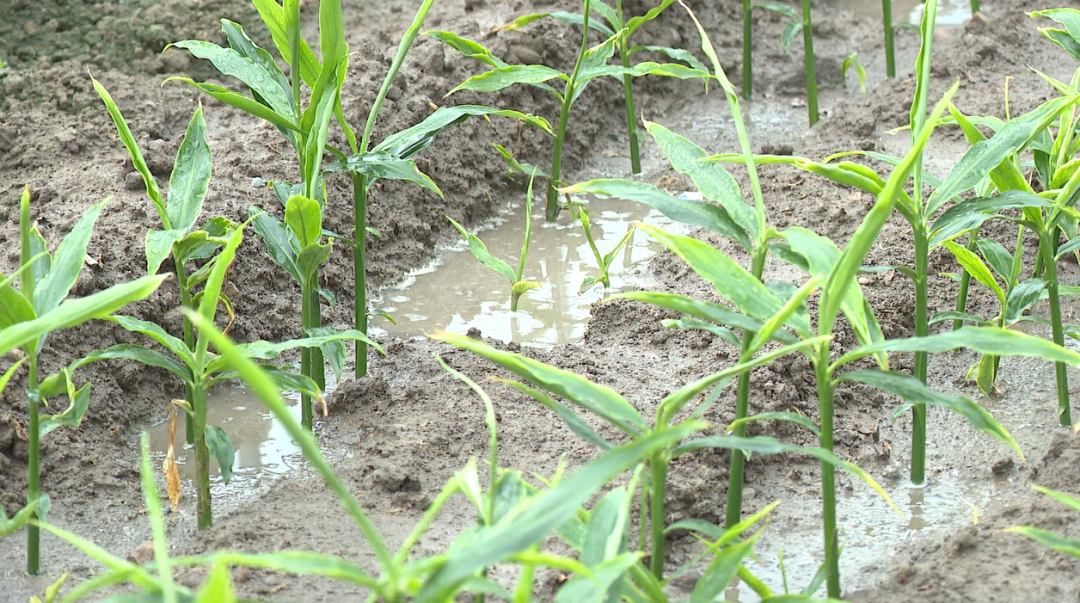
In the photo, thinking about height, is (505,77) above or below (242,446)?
above

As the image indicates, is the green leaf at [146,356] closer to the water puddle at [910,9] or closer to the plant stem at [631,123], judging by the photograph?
the plant stem at [631,123]

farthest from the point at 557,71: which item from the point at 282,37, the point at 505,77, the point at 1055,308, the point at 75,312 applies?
the point at 75,312

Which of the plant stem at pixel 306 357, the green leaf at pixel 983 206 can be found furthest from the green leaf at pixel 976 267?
the plant stem at pixel 306 357

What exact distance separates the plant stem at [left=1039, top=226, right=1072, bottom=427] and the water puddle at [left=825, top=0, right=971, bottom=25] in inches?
126

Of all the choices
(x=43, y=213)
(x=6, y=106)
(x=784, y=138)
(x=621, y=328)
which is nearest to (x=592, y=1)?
(x=784, y=138)

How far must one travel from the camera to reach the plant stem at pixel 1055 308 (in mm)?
2213

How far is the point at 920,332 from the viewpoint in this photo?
2.04 m

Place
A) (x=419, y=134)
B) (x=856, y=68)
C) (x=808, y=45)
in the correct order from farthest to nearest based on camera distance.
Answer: (x=856, y=68) < (x=808, y=45) < (x=419, y=134)

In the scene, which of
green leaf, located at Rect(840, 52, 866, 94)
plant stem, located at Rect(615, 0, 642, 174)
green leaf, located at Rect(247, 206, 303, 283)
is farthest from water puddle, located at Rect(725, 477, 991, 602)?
green leaf, located at Rect(840, 52, 866, 94)

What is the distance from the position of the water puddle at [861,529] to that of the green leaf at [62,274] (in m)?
1.31

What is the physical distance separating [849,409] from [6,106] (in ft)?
9.99

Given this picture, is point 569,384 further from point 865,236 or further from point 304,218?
point 304,218

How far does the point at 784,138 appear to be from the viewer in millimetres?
4141

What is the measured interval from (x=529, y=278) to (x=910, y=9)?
3.12 m
